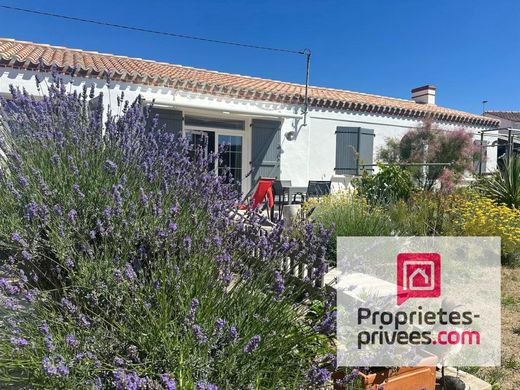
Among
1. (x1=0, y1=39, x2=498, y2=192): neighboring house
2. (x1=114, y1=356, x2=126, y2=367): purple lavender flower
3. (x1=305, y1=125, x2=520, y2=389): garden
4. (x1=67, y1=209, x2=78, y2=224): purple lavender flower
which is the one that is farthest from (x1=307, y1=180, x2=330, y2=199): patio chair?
(x1=114, y1=356, x2=126, y2=367): purple lavender flower

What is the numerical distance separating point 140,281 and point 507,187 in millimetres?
7358

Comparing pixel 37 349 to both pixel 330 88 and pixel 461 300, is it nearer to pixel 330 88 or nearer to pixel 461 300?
pixel 461 300

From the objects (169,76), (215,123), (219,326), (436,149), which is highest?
(169,76)

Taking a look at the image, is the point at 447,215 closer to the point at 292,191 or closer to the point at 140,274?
the point at 140,274

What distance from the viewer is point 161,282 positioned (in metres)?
1.79

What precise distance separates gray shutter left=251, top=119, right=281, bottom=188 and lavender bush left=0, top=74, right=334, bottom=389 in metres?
7.78

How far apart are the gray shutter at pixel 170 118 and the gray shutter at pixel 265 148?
6.94 feet

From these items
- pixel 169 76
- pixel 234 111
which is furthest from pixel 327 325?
pixel 169 76

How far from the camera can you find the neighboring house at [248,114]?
845 centimetres

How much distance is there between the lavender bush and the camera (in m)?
1.53

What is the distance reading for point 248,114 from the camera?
989cm

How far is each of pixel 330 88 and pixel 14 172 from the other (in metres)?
14.0

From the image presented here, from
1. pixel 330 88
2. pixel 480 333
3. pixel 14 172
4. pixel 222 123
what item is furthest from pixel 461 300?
pixel 330 88

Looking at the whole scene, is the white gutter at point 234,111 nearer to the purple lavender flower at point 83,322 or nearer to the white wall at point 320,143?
the white wall at point 320,143
